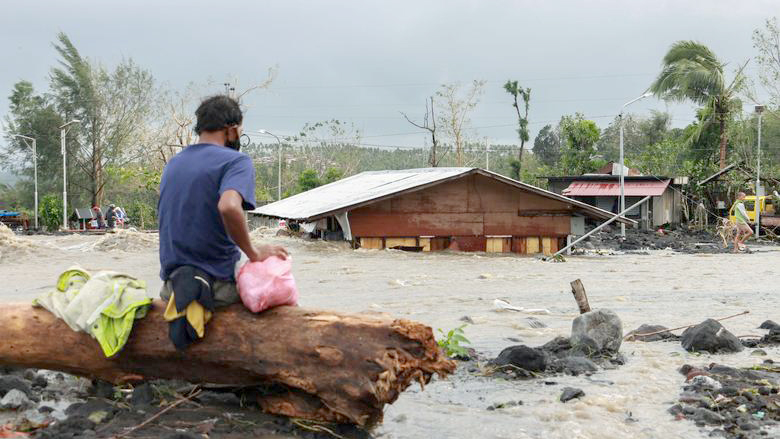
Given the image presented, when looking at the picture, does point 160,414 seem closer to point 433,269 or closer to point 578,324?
point 578,324

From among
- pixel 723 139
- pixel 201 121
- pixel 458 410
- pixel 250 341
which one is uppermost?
pixel 723 139

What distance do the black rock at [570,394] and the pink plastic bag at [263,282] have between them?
2672mm

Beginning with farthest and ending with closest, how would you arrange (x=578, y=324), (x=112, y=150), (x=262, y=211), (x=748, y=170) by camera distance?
(x=112, y=150), (x=748, y=170), (x=262, y=211), (x=578, y=324)

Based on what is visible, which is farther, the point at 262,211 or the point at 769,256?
the point at 262,211

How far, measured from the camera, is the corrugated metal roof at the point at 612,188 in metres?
45.3

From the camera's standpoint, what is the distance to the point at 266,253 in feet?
17.7

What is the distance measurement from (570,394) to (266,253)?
2.96 metres

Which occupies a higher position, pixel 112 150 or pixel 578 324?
pixel 112 150

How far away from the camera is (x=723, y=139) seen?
49.3m

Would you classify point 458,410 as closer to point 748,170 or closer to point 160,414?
point 160,414

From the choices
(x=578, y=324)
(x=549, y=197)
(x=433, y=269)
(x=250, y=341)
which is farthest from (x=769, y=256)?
(x=250, y=341)

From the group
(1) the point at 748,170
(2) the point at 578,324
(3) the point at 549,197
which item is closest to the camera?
(2) the point at 578,324

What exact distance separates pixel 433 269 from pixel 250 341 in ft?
45.2

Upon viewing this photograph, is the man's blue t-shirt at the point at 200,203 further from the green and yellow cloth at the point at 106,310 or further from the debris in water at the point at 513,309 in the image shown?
the debris in water at the point at 513,309
